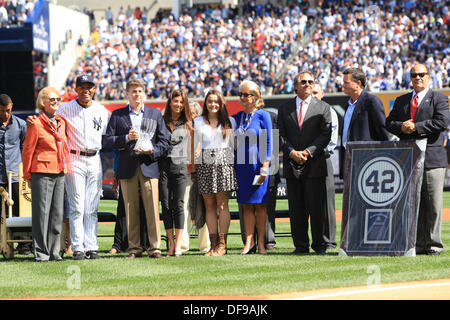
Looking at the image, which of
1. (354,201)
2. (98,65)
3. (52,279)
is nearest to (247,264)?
(354,201)

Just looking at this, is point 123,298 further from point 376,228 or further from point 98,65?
point 98,65

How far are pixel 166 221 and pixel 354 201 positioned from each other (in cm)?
239

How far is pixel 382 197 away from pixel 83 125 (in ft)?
12.3

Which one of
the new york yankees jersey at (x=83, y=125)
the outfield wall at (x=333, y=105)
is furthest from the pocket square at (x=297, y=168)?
the outfield wall at (x=333, y=105)

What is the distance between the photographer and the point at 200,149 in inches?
418

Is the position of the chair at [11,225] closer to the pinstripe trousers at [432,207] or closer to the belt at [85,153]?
the belt at [85,153]

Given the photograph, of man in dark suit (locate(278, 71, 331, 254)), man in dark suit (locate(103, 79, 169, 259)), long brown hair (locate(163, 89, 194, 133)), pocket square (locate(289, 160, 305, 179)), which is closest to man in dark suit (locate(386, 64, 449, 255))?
man in dark suit (locate(278, 71, 331, 254))

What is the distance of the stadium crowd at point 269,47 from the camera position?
1223 inches

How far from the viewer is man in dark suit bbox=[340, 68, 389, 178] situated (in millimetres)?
10273

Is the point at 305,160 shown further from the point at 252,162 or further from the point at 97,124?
the point at 97,124

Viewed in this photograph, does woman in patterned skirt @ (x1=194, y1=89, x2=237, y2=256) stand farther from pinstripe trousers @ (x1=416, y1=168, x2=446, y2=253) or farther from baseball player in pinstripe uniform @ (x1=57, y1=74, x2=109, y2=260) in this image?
pinstripe trousers @ (x1=416, y1=168, x2=446, y2=253)

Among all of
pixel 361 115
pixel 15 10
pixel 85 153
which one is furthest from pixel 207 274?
pixel 15 10

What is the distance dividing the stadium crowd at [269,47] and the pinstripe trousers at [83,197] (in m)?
19.2

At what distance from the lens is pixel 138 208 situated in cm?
1055
